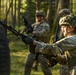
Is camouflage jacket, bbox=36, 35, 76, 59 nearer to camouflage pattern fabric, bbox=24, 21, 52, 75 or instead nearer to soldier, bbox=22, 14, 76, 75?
soldier, bbox=22, 14, 76, 75

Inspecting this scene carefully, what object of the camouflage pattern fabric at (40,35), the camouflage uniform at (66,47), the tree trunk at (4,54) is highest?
the camouflage uniform at (66,47)

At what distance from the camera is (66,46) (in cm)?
428

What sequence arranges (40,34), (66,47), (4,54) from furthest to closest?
1. (40,34)
2. (4,54)
3. (66,47)

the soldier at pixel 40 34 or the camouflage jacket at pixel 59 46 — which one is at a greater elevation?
the camouflage jacket at pixel 59 46

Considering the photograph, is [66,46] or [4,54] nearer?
[66,46]

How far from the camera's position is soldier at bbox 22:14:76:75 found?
4281 mm

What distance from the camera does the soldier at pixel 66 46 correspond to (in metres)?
4.28

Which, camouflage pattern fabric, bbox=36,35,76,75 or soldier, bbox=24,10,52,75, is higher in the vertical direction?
camouflage pattern fabric, bbox=36,35,76,75

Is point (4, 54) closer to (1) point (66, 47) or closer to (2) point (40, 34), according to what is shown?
(1) point (66, 47)

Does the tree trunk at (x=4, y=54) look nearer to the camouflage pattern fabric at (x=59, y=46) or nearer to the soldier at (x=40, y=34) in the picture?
the camouflage pattern fabric at (x=59, y=46)

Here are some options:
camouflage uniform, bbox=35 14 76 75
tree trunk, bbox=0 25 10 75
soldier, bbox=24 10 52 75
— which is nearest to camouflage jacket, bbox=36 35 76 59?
camouflage uniform, bbox=35 14 76 75

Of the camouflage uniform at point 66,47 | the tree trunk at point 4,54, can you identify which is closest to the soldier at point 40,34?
the tree trunk at point 4,54

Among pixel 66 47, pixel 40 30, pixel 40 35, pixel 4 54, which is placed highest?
pixel 66 47

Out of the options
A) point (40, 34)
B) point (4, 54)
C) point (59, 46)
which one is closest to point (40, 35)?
point (40, 34)
